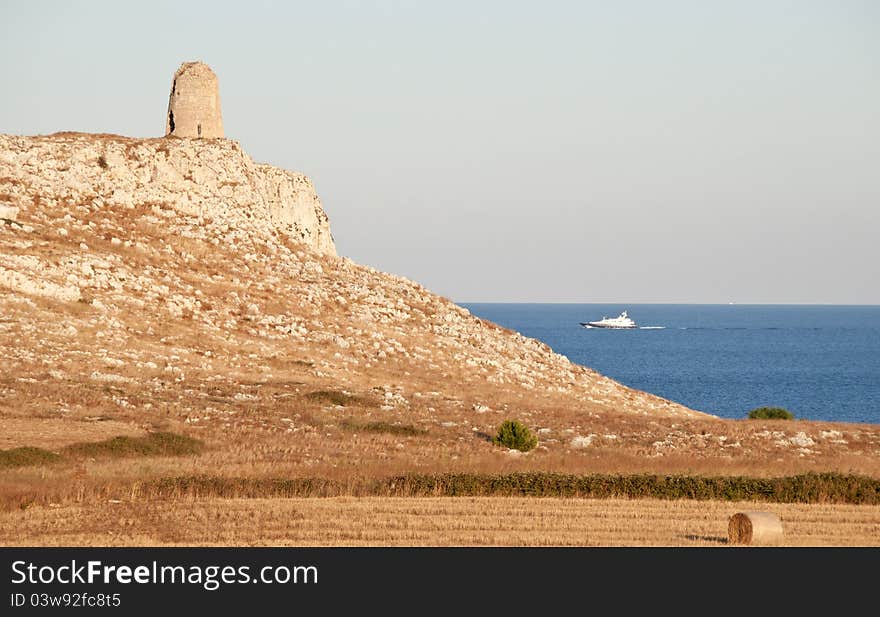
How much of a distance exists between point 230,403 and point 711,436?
22472 millimetres

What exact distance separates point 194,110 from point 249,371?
100 ft

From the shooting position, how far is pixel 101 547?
25547 mm

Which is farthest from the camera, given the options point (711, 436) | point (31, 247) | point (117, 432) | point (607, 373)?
point (607, 373)

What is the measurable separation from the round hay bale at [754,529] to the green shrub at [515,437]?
18297mm

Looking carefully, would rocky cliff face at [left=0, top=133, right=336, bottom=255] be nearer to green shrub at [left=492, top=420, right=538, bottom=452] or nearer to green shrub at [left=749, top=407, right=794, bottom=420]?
green shrub at [left=749, top=407, right=794, bottom=420]

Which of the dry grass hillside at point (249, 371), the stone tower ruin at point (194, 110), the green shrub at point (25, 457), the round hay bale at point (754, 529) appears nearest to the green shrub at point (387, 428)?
the dry grass hillside at point (249, 371)

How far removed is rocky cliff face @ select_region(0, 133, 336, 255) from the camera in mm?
76688

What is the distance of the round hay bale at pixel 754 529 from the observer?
28.1 metres

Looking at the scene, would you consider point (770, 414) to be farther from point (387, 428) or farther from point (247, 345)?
point (247, 345)

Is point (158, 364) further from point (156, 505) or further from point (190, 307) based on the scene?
point (156, 505)

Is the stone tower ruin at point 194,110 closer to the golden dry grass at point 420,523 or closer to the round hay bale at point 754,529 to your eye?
the golden dry grass at point 420,523

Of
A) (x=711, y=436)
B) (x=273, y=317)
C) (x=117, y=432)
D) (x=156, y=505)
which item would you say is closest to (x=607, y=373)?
(x=273, y=317)

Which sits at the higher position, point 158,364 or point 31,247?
point 31,247

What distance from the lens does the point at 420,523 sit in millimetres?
29641
